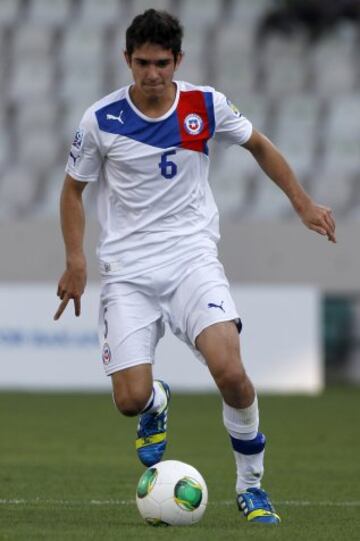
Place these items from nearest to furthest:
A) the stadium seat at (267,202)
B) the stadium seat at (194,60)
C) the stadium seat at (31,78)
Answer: the stadium seat at (267,202) < the stadium seat at (194,60) < the stadium seat at (31,78)

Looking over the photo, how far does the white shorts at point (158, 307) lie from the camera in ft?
23.1

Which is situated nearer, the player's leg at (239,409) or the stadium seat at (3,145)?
the player's leg at (239,409)

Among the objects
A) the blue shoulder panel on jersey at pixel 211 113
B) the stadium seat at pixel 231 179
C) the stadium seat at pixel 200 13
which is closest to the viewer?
the blue shoulder panel on jersey at pixel 211 113

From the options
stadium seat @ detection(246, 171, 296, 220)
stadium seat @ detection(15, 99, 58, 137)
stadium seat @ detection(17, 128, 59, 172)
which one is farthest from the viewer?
stadium seat @ detection(15, 99, 58, 137)

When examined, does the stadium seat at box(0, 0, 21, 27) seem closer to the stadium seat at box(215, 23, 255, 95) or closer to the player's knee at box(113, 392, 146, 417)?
the stadium seat at box(215, 23, 255, 95)

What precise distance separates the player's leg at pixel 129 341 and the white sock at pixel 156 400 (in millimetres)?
145

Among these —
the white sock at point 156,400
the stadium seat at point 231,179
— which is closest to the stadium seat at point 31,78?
the stadium seat at point 231,179

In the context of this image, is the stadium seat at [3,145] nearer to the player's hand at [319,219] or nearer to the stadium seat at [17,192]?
the stadium seat at [17,192]

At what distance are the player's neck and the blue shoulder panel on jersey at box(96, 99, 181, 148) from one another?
40mm

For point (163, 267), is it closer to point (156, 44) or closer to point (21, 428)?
point (156, 44)

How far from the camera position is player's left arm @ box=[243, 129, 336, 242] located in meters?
7.09

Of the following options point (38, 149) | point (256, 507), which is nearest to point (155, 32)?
point (256, 507)

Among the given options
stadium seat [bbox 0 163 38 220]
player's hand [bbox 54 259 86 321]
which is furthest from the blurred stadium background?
player's hand [bbox 54 259 86 321]

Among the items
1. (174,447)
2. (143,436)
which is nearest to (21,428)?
(174,447)
